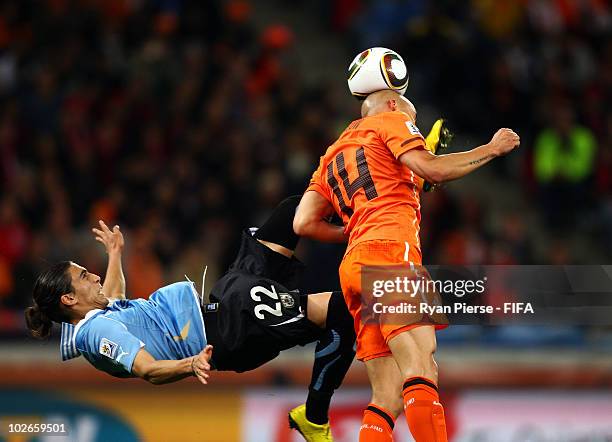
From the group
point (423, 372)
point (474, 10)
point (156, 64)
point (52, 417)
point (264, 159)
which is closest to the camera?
point (423, 372)

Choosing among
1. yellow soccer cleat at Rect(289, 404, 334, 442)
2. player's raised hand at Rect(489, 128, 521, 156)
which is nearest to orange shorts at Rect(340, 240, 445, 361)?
player's raised hand at Rect(489, 128, 521, 156)

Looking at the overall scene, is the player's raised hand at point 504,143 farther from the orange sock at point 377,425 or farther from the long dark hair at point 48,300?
the long dark hair at point 48,300

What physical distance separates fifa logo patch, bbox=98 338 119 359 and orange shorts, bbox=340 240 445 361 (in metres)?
1.19

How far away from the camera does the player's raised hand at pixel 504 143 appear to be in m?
5.50

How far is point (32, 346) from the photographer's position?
8586 mm

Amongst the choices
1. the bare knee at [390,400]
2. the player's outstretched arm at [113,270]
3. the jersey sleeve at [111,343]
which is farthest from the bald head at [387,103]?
the player's outstretched arm at [113,270]

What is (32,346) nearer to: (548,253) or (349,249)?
(349,249)

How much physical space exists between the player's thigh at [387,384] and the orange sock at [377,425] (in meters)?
0.04

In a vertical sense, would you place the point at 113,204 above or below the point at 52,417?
above

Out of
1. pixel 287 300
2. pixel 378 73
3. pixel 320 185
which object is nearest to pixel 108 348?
pixel 287 300

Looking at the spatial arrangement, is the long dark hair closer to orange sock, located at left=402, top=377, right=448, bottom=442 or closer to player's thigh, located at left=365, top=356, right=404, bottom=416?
player's thigh, located at left=365, top=356, right=404, bottom=416

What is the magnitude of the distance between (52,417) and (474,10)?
21.7 ft

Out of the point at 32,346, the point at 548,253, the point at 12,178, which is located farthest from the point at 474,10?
the point at 32,346

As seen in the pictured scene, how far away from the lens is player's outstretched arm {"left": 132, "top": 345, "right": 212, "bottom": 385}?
17.7 ft
